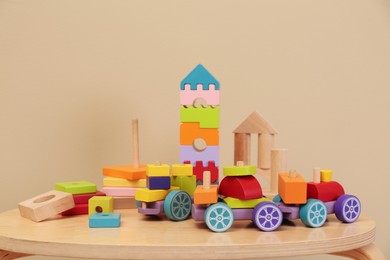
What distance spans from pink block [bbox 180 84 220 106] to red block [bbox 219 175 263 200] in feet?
0.68

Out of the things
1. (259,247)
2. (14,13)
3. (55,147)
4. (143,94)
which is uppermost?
(14,13)

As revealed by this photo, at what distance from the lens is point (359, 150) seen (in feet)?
4.35

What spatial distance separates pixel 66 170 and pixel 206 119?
0.51 metres

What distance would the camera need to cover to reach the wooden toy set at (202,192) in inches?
28.8

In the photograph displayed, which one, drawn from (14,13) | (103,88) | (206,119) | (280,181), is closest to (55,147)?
(103,88)

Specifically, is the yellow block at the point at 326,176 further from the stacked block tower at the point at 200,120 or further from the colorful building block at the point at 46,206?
the colorful building block at the point at 46,206

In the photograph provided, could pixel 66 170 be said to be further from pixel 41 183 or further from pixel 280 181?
pixel 280 181

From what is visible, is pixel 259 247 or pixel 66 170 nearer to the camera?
pixel 259 247

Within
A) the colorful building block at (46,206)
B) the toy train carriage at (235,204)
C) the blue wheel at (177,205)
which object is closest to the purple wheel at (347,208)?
the toy train carriage at (235,204)

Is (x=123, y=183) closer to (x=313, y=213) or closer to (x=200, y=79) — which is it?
(x=200, y=79)

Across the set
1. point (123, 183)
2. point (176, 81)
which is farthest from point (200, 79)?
point (176, 81)

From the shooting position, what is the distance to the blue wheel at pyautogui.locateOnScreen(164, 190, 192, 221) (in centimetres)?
78

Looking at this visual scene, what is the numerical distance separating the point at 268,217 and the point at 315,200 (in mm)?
82

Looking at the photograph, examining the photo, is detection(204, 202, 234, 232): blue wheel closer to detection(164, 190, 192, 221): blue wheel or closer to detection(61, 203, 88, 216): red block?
detection(164, 190, 192, 221): blue wheel
